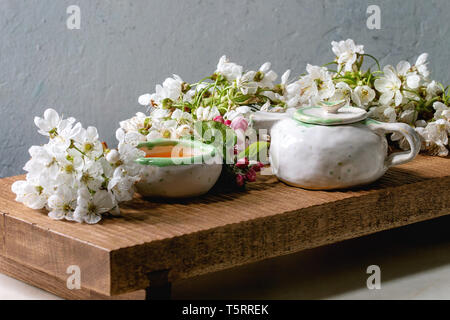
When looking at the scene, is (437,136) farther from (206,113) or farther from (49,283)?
(49,283)

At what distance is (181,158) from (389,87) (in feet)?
1.69

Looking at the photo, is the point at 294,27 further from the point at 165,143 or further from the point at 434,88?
the point at 165,143

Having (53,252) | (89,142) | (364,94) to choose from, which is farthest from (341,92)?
(53,252)

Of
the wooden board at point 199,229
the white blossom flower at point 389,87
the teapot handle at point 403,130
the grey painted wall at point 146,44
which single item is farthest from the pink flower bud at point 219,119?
the grey painted wall at point 146,44

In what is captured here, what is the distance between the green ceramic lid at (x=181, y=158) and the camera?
1.00m

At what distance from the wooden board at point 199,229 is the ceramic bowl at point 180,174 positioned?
0.02 m

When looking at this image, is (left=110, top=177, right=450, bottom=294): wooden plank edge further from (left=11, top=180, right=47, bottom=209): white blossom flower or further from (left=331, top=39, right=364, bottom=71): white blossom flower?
(left=331, top=39, right=364, bottom=71): white blossom flower

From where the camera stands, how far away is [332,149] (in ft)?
3.48

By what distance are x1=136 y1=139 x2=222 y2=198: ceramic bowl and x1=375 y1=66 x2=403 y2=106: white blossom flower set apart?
43cm

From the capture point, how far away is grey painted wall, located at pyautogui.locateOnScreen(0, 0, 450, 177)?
217cm

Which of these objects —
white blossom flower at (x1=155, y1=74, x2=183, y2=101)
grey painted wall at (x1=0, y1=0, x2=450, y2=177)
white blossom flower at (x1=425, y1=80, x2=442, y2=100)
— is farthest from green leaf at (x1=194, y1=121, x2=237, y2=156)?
grey painted wall at (x1=0, y1=0, x2=450, y2=177)

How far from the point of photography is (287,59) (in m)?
2.32
